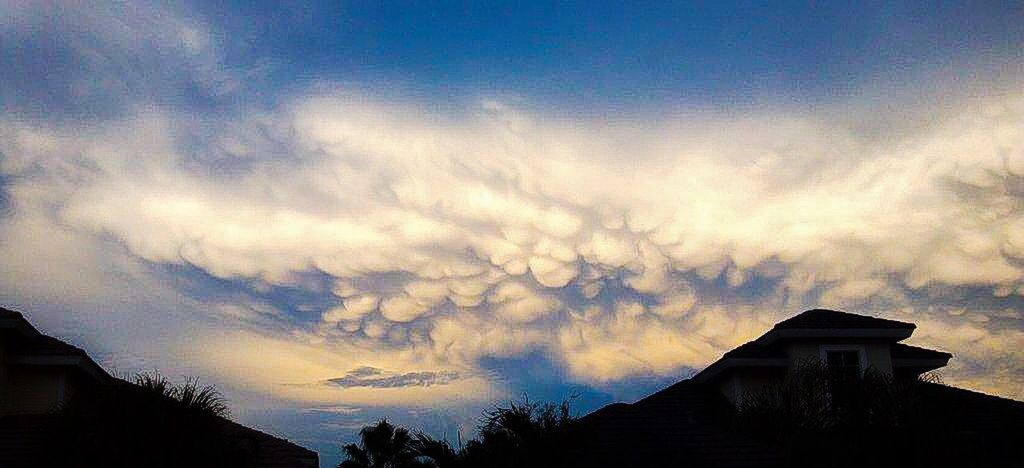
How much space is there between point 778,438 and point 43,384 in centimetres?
1864

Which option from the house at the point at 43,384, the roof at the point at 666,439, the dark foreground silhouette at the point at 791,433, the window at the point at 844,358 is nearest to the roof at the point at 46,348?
the house at the point at 43,384

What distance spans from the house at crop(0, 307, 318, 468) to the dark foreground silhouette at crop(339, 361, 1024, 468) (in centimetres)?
337

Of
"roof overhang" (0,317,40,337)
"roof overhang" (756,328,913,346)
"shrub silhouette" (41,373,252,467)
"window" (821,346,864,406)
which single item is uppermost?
"roof overhang" (756,328,913,346)

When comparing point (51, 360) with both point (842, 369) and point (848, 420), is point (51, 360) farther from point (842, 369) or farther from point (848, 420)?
point (842, 369)

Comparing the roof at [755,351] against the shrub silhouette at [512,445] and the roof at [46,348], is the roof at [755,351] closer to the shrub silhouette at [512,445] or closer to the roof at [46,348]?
the shrub silhouette at [512,445]

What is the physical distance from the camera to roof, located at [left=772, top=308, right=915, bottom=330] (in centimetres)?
2478

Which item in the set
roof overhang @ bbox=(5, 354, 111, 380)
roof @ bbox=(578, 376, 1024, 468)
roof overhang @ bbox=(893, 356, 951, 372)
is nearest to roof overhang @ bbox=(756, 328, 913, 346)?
roof overhang @ bbox=(893, 356, 951, 372)

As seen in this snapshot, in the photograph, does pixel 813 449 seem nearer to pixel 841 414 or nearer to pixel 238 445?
pixel 841 414

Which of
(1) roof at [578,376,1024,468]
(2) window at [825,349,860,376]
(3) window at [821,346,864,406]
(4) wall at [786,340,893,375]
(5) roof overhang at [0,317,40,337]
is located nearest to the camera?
(5) roof overhang at [0,317,40,337]

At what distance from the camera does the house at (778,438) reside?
67.3 ft

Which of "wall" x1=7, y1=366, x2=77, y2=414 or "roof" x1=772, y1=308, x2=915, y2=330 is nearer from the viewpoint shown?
"wall" x1=7, y1=366, x2=77, y2=414

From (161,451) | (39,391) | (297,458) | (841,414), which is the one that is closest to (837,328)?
(841,414)

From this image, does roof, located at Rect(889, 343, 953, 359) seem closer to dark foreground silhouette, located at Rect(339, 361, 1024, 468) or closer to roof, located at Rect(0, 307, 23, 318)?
dark foreground silhouette, located at Rect(339, 361, 1024, 468)

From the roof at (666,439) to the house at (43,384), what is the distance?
24.3 ft
